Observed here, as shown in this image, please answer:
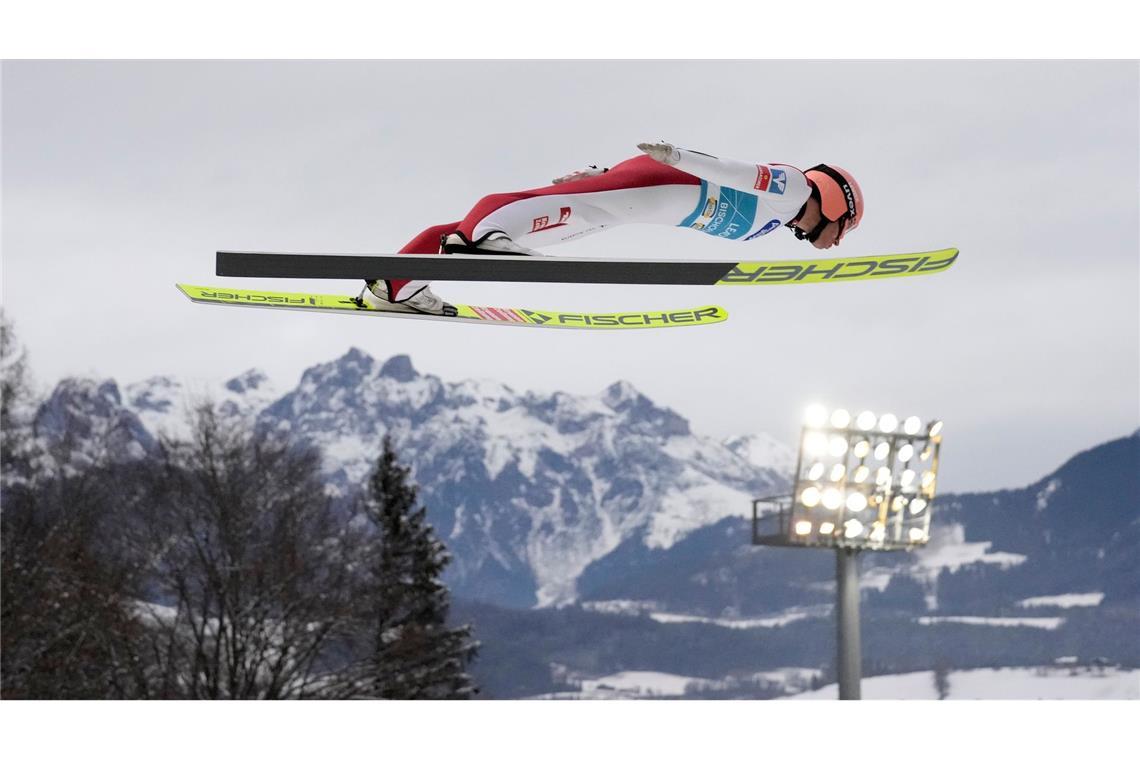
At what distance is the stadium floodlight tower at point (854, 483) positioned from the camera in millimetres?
14578

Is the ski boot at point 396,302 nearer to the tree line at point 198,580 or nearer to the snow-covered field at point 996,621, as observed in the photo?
the tree line at point 198,580

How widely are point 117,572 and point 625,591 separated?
386ft

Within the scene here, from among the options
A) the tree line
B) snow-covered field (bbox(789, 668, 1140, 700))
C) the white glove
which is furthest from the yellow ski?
snow-covered field (bbox(789, 668, 1140, 700))

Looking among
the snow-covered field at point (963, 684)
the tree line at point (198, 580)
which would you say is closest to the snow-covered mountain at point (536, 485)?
the snow-covered field at point (963, 684)

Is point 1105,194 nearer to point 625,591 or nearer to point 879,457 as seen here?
point 879,457

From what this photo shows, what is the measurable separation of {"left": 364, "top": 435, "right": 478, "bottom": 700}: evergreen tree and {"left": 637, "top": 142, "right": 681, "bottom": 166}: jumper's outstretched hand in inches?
834

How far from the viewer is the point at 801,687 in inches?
3807

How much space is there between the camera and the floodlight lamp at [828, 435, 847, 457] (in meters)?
14.6

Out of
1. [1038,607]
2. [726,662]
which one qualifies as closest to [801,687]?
[726,662]

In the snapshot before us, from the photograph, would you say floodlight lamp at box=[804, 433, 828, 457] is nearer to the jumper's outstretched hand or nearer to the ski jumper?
the ski jumper

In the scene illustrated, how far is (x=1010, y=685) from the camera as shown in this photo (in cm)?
8825

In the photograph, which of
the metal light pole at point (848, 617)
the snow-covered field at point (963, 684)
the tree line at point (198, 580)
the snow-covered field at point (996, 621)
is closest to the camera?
the metal light pole at point (848, 617)

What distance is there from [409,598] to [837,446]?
46.7 feet

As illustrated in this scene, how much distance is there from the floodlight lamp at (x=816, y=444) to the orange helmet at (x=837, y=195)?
9.62 metres
